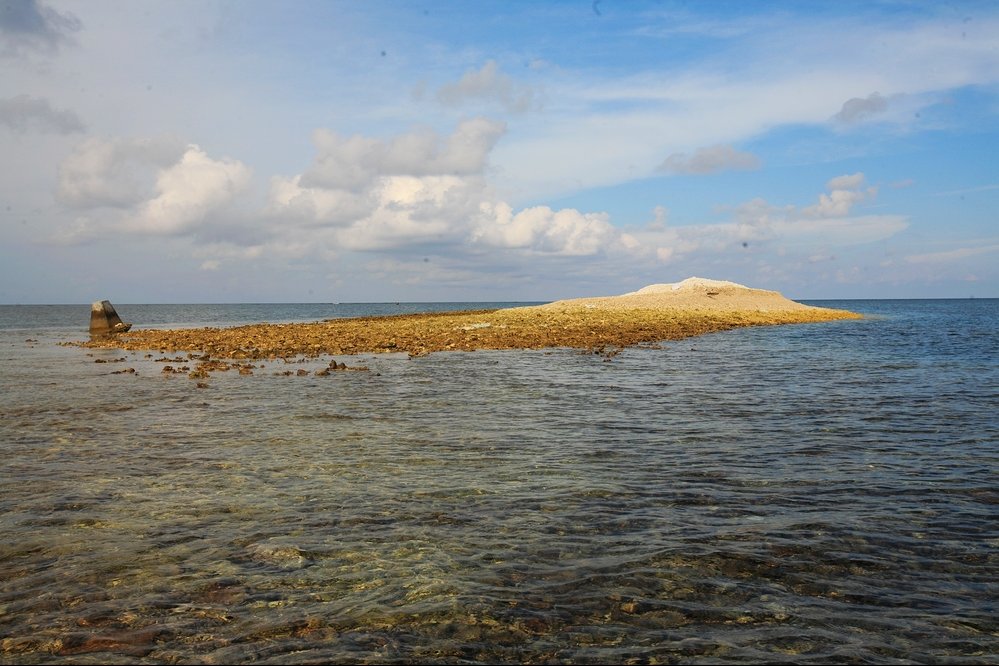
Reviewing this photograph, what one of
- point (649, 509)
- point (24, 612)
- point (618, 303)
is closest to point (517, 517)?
point (649, 509)

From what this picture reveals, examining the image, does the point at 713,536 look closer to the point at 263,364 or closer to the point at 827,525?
the point at 827,525

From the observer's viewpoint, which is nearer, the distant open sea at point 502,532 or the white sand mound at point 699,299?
the distant open sea at point 502,532

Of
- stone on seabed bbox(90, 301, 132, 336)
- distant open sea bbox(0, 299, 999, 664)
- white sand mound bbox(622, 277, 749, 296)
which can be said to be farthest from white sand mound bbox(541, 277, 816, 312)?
distant open sea bbox(0, 299, 999, 664)

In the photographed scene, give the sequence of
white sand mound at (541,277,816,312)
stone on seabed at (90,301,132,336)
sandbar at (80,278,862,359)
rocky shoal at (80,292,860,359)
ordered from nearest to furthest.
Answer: rocky shoal at (80,292,860,359) < sandbar at (80,278,862,359) < stone on seabed at (90,301,132,336) < white sand mound at (541,277,816,312)

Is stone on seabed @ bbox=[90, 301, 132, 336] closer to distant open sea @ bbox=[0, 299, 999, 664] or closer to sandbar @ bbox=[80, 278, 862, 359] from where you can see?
sandbar @ bbox=[80, 278, 862, 359]

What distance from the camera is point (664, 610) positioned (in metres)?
5.93

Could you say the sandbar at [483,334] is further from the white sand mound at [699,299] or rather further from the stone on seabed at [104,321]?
the stone on seabed at [104,321]

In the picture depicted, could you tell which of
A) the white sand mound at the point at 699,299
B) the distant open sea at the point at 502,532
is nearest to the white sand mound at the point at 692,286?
the white sand mound at the point at 699,299

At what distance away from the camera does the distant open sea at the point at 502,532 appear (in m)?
5.44

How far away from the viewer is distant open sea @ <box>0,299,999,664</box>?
17.9 feet

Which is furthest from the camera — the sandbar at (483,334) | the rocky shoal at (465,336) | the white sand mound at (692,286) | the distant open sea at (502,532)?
the white sand mound at (692,286)

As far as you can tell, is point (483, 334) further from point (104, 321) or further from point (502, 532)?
point (502, 532)

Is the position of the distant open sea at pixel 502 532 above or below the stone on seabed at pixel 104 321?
below

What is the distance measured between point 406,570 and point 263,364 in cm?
2440
